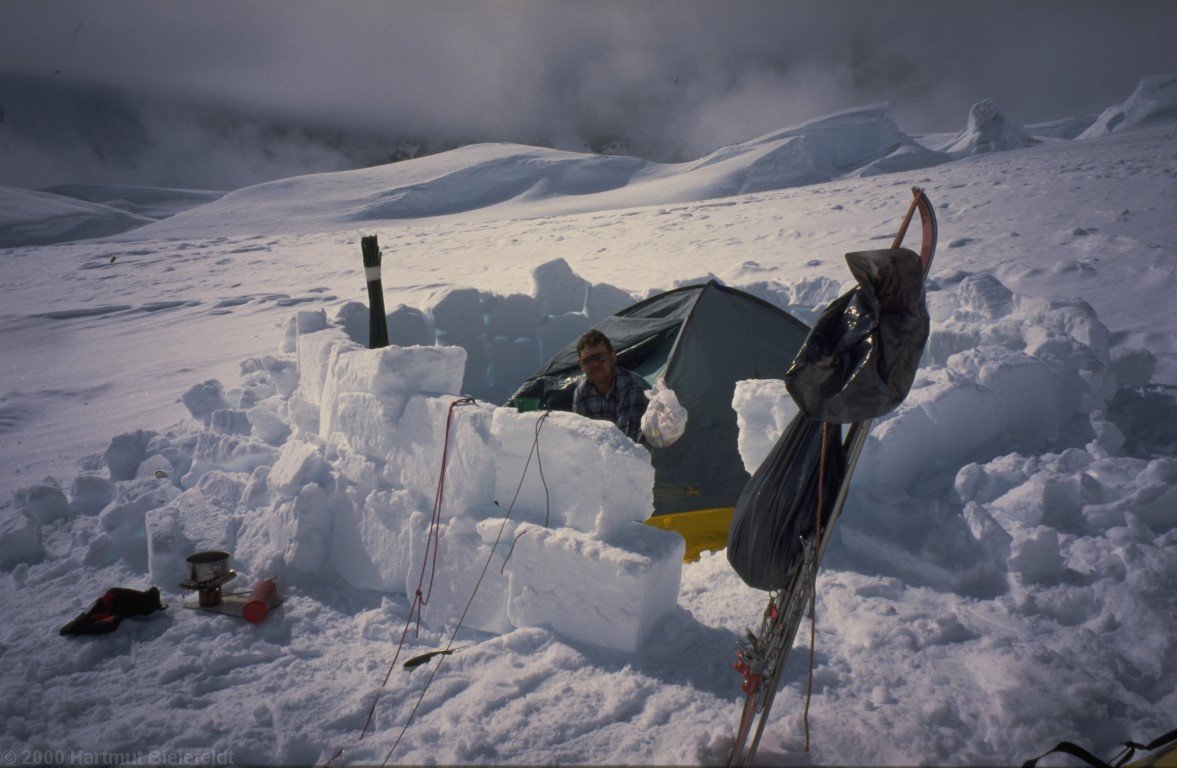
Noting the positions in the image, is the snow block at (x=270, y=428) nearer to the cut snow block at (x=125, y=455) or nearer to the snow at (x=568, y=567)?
the snow at (x=568, y=567)

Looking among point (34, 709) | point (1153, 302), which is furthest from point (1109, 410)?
point (34, 709)

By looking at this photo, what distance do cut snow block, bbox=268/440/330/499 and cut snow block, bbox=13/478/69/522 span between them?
1.47m

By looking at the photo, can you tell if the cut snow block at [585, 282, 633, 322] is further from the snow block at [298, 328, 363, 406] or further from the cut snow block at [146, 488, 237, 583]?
the cut snow block at [146, 488, 237, 583]

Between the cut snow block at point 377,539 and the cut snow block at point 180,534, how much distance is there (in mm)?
694

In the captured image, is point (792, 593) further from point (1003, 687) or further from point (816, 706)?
point (1003, 687)

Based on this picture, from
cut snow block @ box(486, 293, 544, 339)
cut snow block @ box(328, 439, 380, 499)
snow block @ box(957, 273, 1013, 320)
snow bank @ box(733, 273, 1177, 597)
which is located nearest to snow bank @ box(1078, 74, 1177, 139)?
snow block @ box(957, 273, 1013, 320)

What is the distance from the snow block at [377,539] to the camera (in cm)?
311

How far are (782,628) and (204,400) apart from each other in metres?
5.17

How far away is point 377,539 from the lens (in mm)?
3213

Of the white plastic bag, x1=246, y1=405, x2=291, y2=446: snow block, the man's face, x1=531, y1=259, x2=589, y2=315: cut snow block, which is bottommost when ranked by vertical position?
x1=246, y1=405, x2=291, y2=446: snow block

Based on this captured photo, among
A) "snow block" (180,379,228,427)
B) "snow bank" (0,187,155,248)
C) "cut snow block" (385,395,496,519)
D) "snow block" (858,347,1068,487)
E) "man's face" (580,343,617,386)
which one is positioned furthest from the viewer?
"snow bank" (0,187,155,248)

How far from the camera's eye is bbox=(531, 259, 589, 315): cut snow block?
7109mm

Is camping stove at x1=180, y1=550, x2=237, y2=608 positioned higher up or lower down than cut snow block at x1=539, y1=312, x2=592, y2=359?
lower down

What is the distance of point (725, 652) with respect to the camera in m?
2.50
